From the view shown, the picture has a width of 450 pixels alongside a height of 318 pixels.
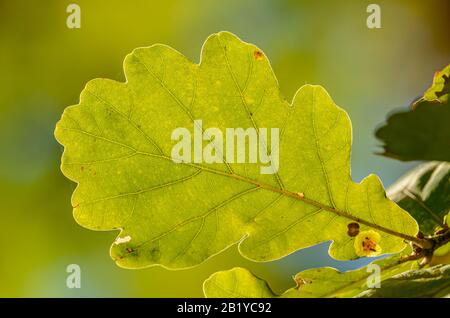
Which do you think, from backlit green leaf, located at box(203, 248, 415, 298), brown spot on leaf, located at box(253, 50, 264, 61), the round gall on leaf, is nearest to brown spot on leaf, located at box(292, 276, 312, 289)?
backlit green leaf, located at box(203, 248, 415, 298)

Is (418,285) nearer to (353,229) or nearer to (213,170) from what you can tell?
(353,229)

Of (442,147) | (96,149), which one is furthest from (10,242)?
(442,147)

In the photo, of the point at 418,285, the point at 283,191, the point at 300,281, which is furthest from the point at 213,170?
the point at 418,285

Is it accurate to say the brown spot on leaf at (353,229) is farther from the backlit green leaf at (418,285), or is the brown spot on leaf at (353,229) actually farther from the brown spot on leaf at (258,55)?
the brown spot on leaf at (258,55)

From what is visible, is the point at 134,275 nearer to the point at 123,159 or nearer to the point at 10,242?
the point at 10,242

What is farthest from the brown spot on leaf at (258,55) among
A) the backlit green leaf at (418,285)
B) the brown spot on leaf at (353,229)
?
the backlit green leaf at (418,285)

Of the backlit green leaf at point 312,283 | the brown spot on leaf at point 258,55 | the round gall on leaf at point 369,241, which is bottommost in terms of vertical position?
the backlit green leaf at point 312,283

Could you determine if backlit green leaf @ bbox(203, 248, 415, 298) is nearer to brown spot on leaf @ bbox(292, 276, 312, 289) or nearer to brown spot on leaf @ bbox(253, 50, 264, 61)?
brown spot on leaf @ bbox(292, 276, 312, 289)
